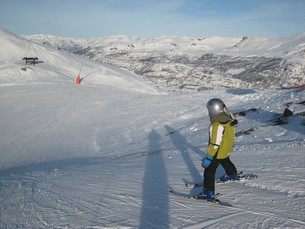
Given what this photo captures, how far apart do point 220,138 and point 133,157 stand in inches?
262

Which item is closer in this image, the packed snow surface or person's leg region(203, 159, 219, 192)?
the packed snow surface

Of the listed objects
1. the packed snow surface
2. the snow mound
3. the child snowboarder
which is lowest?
the packed snow surface

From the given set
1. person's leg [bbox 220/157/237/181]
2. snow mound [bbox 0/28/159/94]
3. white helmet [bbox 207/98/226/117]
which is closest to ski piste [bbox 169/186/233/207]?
person's leg [bbox 220/157/237/181]

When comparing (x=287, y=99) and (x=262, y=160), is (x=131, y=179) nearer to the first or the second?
(x=262, y=160)

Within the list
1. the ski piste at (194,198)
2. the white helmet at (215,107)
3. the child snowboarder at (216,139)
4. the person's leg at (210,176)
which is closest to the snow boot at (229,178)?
the ski piste at (194,198)

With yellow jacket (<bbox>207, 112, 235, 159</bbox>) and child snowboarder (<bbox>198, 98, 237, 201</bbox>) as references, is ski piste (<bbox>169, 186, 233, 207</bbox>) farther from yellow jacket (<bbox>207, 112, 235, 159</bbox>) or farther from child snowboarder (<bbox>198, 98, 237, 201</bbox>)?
yellow jacket (<bbox>207, 112, 235, 159</bbox>)

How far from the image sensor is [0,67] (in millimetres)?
32812

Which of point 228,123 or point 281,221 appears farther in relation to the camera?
point 228,123

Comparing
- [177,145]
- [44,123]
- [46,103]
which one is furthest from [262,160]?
[46,103]

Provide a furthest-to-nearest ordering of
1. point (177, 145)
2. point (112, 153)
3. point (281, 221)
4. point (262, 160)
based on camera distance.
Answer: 1. point (112, 153)
2. point (177, 145)
3. point (262, 160)
4. point (281, 221)

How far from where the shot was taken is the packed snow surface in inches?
224

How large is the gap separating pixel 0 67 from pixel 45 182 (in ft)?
93.9

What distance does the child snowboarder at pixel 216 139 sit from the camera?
5.81m

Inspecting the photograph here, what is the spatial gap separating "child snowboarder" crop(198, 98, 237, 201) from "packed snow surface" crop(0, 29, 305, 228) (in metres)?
0.46
